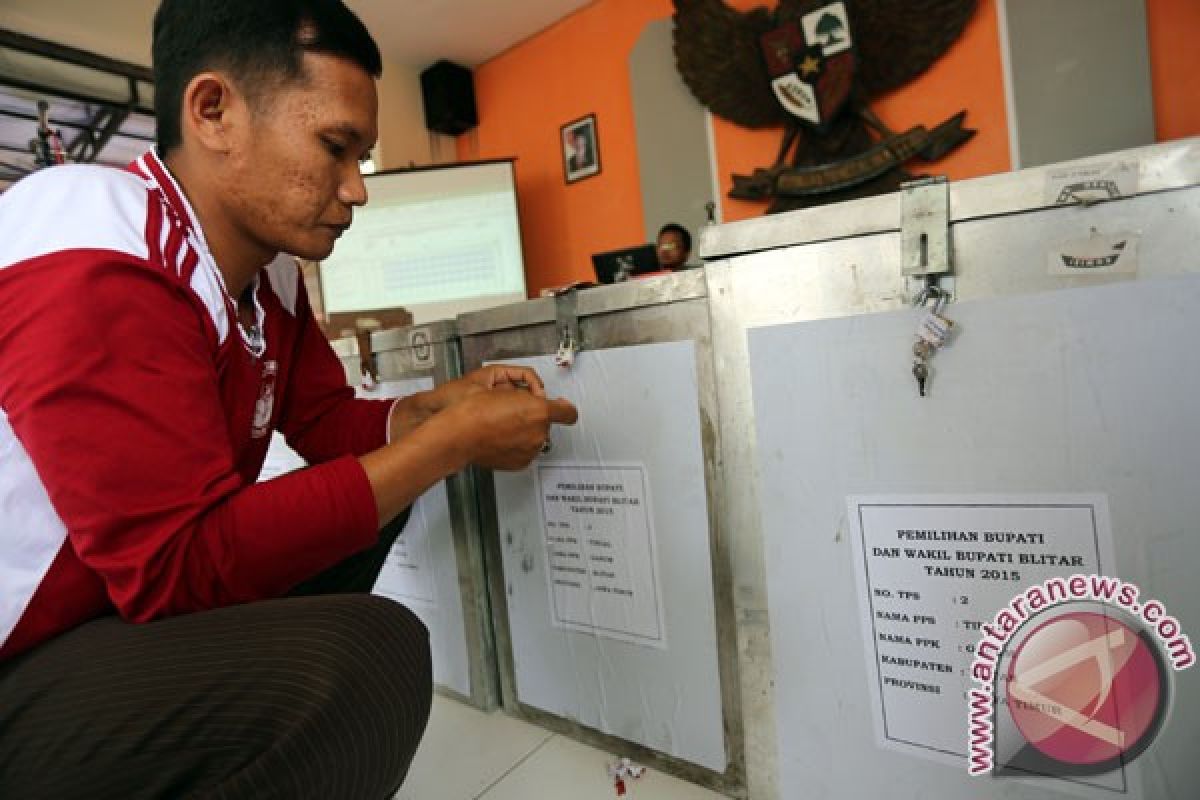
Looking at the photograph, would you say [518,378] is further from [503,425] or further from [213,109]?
[213,109]

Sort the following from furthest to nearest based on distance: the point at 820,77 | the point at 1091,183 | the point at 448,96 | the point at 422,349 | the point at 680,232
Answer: the point at 448,96 < the point at 680,232 < the point at 820,77 < the point at 422,349 < the point at 1091,183

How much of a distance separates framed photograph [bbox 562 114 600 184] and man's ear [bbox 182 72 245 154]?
2.70 m

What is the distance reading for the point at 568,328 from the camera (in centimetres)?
74

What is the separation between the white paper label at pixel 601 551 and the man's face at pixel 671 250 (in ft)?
6.24

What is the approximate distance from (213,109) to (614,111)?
271 centimetres

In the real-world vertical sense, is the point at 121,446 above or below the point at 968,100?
below

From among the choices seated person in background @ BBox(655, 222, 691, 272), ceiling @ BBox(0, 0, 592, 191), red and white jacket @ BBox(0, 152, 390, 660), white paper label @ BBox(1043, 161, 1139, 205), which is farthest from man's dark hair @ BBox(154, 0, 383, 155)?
ceiling @ BBox(0, 0, 592, 191)

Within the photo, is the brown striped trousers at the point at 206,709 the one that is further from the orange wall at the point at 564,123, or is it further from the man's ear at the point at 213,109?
the orange wall at the point at 564,123

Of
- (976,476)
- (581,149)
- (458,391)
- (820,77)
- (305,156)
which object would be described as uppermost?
(581,149)

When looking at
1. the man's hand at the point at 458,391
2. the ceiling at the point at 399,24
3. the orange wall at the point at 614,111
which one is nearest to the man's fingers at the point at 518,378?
the man's hand at the point at 458,391

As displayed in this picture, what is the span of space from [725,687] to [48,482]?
626mm

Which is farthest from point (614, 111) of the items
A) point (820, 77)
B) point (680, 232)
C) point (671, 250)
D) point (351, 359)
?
point (351, 359)

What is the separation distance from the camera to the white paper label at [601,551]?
2.32 feet

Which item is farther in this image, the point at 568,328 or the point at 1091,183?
the point at 568,328
